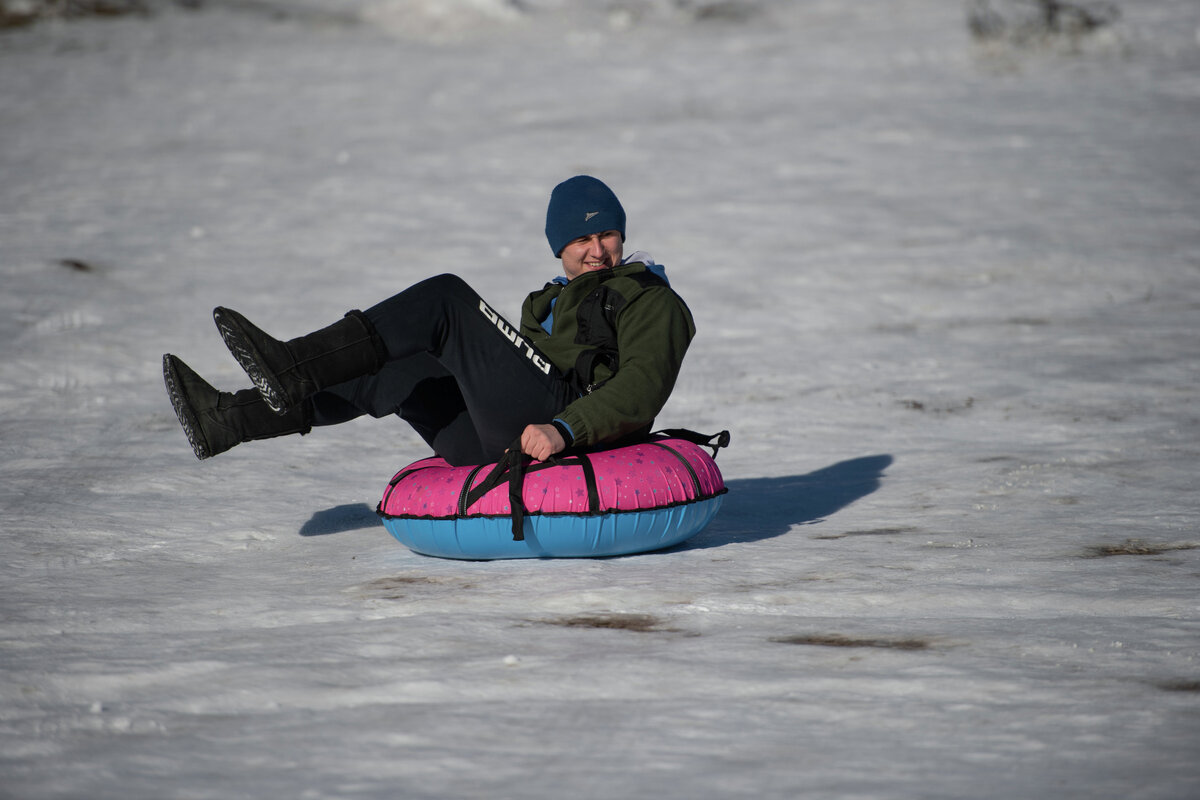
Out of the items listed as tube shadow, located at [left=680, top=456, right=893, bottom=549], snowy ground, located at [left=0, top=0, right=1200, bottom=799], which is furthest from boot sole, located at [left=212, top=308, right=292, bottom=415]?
tube shadow, located at [left=680, top=456, right=893, bottom=549]

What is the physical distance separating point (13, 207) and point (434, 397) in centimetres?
827

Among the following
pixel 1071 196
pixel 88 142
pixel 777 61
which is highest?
pixel 777 61

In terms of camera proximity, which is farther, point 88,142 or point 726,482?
point 88,142

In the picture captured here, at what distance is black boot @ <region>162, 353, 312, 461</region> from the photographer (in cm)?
367

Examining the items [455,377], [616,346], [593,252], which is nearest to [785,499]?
[616,346]

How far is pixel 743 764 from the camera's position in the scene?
2.15 m

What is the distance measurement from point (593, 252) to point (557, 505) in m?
0.95

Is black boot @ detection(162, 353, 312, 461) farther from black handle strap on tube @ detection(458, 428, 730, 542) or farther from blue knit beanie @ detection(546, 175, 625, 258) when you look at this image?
blue knit beanie @ detection(546, 175, 625, 258)

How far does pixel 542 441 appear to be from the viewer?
3.51 meters

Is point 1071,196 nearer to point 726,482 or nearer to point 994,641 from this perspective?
point 726,482

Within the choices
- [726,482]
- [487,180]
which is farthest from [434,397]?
[487,180]

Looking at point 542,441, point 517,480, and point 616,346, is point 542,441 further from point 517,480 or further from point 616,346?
point 616,346

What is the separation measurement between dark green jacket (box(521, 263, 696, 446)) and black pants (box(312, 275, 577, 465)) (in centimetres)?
13

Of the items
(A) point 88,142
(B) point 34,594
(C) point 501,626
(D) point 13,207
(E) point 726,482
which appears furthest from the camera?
(A) point 88,142
